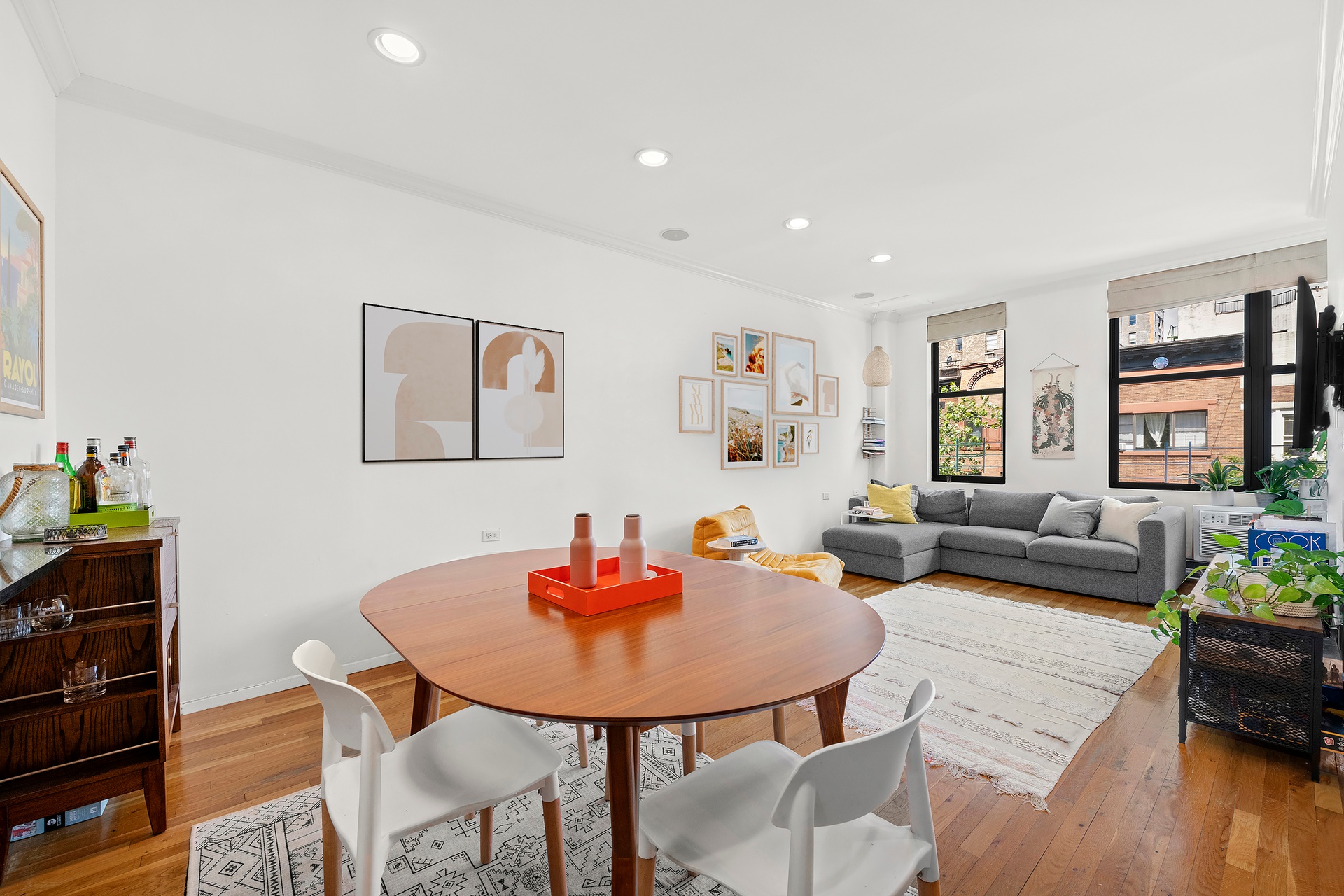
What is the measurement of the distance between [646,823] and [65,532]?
1.82m

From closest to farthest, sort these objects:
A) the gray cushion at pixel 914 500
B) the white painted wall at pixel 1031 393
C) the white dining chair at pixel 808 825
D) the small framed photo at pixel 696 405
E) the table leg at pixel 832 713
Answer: the white dining chair at pixel 808 825 < the table leg at pixel 832 713 < the small framed photo at pixel 696 405 < the white painted wall at pixel 1031 393 < the gray cushion at pixel 914 500

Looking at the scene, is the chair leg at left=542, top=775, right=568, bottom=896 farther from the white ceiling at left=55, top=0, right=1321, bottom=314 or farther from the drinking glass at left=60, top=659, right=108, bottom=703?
the white ceiling at left=55, top=0, right=1321, bottom=314

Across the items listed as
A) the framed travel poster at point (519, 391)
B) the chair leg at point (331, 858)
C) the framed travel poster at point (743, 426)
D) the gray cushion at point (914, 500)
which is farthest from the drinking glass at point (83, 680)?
the gray cushion at point (914, 500)

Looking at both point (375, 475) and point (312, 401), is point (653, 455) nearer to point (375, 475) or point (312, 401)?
point (375, 475)

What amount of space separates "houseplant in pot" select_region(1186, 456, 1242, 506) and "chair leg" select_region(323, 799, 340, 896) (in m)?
5.85

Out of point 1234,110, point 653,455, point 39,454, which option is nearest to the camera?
A: point 39,454

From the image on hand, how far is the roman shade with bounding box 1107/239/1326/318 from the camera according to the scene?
4102 millimetres

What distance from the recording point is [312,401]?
292 centimetres

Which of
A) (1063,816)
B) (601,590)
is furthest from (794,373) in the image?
(601,590)

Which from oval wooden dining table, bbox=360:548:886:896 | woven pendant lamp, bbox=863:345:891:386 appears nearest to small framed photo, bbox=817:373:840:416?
woven pendant lamp, bbox=863:345:891:386

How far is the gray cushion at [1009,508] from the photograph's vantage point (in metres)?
5.30

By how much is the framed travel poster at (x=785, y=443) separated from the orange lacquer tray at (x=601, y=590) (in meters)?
3.60

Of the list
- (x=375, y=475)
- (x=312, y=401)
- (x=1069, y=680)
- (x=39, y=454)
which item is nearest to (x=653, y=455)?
(x=375, y=475)

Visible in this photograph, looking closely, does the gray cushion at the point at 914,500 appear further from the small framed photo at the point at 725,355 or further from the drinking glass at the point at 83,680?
the drinking glass at the point at 83,680
